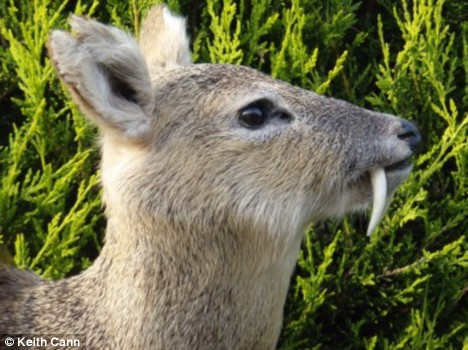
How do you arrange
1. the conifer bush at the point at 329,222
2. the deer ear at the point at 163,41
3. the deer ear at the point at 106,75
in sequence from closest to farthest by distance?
1. the deer ear at the point at 106,75
2. the deer ear at the point at 163,41
3. the conifer bush at the point at 329,222

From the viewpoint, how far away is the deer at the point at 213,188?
242cm

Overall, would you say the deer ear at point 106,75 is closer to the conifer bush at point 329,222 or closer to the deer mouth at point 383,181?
the deer mouth at point 383,181

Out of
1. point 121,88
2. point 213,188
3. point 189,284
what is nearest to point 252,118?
point 213,188

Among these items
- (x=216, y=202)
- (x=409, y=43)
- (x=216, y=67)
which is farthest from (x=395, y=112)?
(x=216, y=202)

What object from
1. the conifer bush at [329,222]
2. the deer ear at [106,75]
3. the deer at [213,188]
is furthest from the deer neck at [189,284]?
the conifer bush at [329,222]

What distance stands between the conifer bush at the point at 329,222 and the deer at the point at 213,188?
89cm

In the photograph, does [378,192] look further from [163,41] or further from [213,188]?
[163,41]

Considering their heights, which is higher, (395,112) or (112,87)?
(112,87)

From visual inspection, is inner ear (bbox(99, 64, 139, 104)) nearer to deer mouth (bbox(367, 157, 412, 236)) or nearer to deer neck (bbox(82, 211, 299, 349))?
deer neck (bbox(82, 211, 299, 349))

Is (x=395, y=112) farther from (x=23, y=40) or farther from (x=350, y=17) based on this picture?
(x=23, y=40)

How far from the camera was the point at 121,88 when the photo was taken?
252cm

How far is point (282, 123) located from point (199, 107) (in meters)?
0.24

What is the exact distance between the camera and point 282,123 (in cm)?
251

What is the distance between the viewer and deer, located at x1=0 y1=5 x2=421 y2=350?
2424 mm
